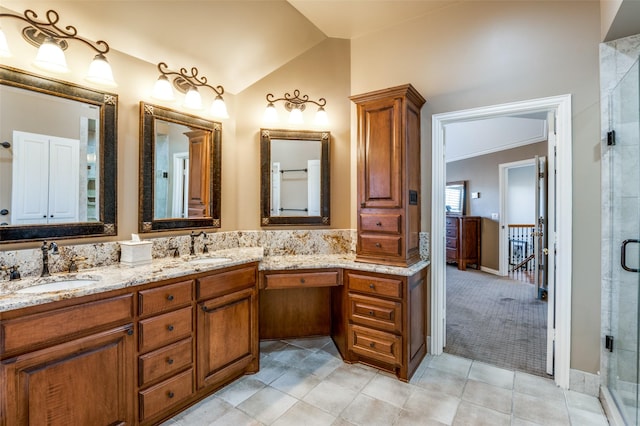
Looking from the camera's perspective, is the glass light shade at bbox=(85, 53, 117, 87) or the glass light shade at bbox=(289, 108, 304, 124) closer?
the glass light shade at bbox=(85, 53, 117, 87)

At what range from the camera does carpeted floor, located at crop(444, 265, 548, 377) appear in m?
2.68

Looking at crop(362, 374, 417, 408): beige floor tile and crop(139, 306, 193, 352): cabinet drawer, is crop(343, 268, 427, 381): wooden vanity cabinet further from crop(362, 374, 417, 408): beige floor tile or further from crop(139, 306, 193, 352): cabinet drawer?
crop(139, 306, 193, 352): cabinet drawer

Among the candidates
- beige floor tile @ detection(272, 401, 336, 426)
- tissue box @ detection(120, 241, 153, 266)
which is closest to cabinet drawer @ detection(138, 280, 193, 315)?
tissue box @ detection(120, 241, 153, 266)

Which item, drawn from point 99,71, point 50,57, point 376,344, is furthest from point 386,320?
point 50,57

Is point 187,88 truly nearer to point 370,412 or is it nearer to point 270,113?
point 270,113

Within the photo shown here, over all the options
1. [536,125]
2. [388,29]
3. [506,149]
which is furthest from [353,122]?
[506,149]

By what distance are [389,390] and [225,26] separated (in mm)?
3075

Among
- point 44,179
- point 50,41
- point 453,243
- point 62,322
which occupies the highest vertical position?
point 50,41

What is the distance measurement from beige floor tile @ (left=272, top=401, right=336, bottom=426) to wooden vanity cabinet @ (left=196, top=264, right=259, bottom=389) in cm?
54

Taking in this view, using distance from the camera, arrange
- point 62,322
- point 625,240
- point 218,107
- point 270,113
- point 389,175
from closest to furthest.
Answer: point 62,322, point 625,240, point 389,175, point 218,107, point 270,113

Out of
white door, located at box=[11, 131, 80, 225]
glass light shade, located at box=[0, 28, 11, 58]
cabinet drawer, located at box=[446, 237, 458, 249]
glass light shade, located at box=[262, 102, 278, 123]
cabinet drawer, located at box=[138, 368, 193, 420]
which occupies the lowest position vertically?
cabinet drawer, located at box=[138, 368, 193, 420]

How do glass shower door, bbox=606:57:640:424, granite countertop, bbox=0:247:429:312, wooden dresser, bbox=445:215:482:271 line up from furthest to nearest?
wooden dresser, bbox=445:215:482:271 < glass shower door, bbox=606:57:640:424 < granite countertop, bbox=0:247:429:312

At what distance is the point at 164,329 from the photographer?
6.00ft

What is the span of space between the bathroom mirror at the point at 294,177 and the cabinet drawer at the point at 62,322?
1.53 meters
